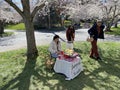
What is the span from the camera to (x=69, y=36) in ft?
41.9

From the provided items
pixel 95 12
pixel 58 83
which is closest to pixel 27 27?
pixel 58 83

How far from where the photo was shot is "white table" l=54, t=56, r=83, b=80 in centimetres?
777

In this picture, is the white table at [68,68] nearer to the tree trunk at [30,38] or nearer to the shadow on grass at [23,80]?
the shadow on grass at [23,80]

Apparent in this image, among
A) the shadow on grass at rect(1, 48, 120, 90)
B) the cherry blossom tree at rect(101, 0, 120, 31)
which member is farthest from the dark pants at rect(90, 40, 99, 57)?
the cherry blossom tree at rect(101, 0, 120, 31)

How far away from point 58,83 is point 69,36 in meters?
5.62

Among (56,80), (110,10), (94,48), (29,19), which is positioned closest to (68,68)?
(56,80)

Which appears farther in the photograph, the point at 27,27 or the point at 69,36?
the point at 69,36

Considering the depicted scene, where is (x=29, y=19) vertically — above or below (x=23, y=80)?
above

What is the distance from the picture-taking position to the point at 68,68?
25.6 feet

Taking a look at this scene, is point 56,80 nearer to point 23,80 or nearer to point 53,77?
point 53,77

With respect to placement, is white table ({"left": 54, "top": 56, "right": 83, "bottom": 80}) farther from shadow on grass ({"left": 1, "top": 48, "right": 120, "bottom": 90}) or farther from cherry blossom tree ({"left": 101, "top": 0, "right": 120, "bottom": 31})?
cherry blossom tree ({"left": 101, "top": 0, "right": 120, "bottom": 31})

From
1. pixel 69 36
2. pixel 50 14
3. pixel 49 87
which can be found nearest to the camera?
pixel 49 87

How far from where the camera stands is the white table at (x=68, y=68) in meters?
7.77

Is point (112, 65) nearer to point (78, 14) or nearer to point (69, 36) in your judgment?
point (69, 36)
